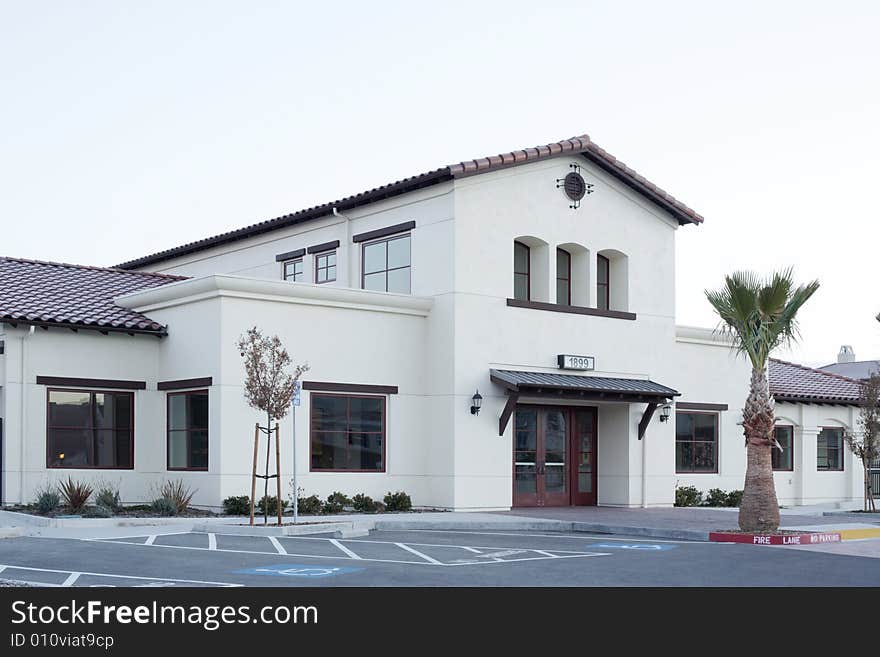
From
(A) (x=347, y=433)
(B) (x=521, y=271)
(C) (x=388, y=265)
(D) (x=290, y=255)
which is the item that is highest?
(D) (x=290, y=255)

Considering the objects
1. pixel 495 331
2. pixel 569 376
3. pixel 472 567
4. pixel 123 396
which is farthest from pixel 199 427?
pixel 472 567

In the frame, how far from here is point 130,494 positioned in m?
24.0

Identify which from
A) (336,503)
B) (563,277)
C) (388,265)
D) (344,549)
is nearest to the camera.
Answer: (344,549)

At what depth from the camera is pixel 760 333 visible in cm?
2036

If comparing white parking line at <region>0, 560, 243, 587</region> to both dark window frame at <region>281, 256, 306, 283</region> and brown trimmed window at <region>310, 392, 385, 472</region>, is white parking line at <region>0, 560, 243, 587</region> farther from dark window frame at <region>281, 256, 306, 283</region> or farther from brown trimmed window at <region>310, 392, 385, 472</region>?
dark window frame at <region>281, 256, 306, 283</region>

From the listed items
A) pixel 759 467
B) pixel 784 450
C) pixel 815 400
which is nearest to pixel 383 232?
pixel 759 467

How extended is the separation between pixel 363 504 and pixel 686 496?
8.93 meters

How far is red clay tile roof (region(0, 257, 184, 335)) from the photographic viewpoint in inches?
916

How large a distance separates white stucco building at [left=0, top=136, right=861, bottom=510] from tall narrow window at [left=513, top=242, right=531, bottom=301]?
46mm

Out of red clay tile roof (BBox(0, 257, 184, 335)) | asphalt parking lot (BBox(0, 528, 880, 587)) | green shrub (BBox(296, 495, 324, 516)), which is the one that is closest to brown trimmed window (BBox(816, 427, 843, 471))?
asphalt parking lot (BBox(0, 528, 880, 587))

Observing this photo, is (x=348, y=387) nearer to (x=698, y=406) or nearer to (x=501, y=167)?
(x=501, y=167)

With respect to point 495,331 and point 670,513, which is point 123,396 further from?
point 670,513

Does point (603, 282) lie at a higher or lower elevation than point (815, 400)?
higher

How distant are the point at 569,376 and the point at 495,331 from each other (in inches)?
82.5
